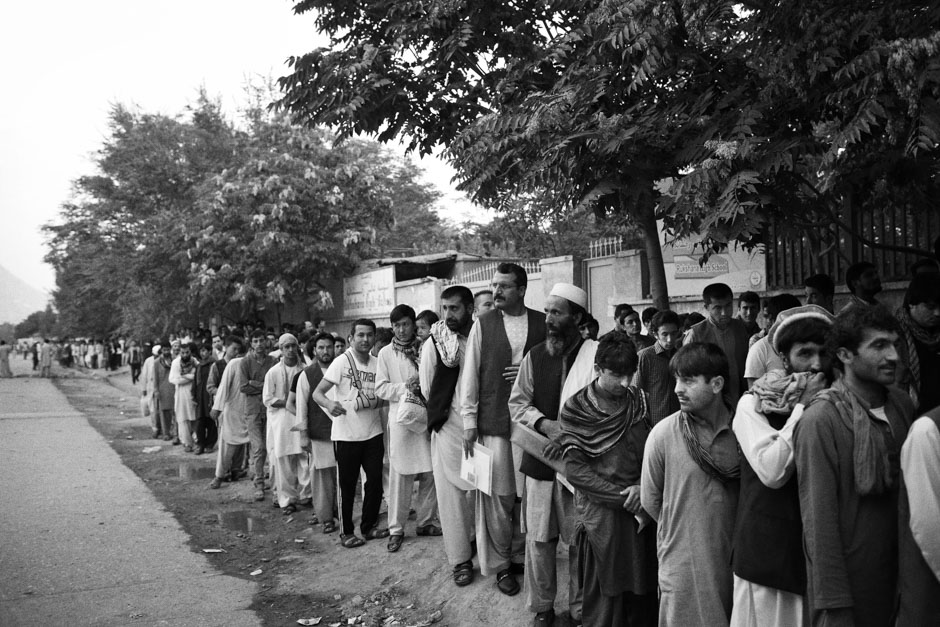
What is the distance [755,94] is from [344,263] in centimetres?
1569

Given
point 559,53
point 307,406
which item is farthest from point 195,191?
point 559,53

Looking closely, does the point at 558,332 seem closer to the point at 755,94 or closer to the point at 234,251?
the point at 755,94

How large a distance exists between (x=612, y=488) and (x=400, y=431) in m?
3.26

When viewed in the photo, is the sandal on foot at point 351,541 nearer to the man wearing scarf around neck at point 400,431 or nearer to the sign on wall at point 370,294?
the man wearing scarf around neck at point 400,431

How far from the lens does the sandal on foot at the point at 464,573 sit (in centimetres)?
609

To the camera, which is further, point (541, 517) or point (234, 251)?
point (234, 251)

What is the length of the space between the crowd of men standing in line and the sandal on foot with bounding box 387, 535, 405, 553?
0.33ft

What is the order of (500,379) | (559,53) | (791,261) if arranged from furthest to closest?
(791,261), (559,53), (500,379)

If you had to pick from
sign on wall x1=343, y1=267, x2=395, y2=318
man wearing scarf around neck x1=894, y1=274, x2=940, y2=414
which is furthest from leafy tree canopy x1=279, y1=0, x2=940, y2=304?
sign on wall x1=343, y1=267, x2=395, y2=318

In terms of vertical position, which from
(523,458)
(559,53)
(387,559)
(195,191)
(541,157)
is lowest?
(387,559)

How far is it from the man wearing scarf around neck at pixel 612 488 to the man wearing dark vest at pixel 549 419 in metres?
0.49

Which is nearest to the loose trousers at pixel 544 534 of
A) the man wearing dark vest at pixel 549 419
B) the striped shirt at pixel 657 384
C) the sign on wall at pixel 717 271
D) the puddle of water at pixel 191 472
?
the man wearing dark vest at pixel 549 419

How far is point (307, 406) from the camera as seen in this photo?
8.47m

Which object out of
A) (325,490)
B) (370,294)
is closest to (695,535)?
(325,490)
